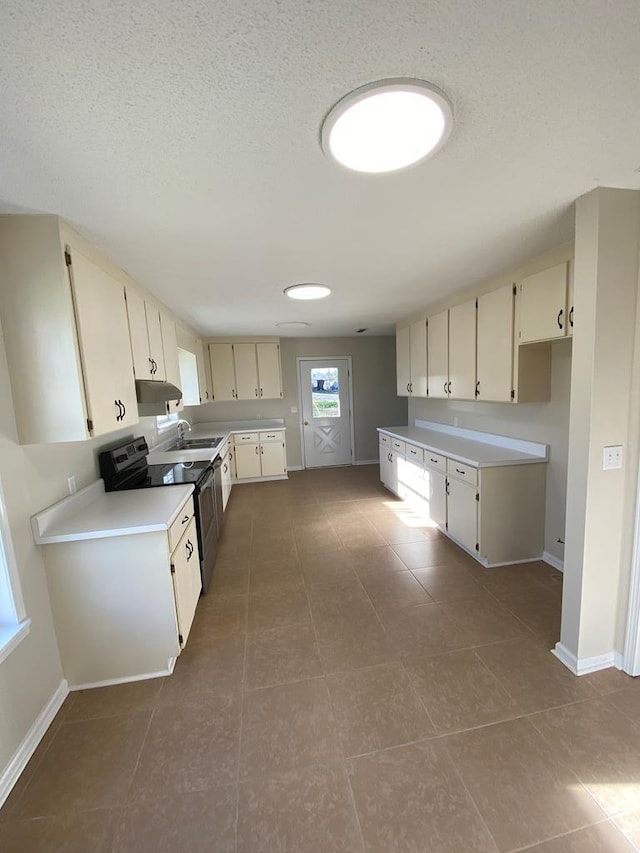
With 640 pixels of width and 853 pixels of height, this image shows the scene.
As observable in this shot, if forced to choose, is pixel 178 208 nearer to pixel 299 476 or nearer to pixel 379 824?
pixel 379 824

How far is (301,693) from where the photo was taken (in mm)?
1758

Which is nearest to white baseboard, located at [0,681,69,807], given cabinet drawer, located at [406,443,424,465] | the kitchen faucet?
the kitchen faucet

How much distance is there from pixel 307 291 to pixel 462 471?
204 cm

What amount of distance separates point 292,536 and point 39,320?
110 inches

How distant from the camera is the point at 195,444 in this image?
14.3ft

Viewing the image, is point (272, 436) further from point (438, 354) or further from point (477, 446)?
point (477, 446)

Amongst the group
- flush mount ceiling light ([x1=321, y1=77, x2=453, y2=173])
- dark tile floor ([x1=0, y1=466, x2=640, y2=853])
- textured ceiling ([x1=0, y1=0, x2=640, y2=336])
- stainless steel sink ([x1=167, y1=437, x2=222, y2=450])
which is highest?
textured ceiling ([x1=0, y1=0, x2=640, y2=336])

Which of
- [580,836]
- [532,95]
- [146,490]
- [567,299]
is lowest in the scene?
[580,836]

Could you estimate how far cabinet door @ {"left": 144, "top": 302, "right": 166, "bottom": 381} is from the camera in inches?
107

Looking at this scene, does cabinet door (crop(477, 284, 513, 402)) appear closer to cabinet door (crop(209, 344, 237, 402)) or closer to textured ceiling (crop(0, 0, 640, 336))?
textured ceiling (crop(0, 0, 640, 336))

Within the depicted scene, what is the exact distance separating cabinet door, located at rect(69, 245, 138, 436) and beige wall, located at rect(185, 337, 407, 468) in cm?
367

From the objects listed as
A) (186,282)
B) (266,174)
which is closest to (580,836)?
(266,174)

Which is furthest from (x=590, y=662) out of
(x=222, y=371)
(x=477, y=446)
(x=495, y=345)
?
(x=222, y=371)

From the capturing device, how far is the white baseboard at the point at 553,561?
2797 mm
